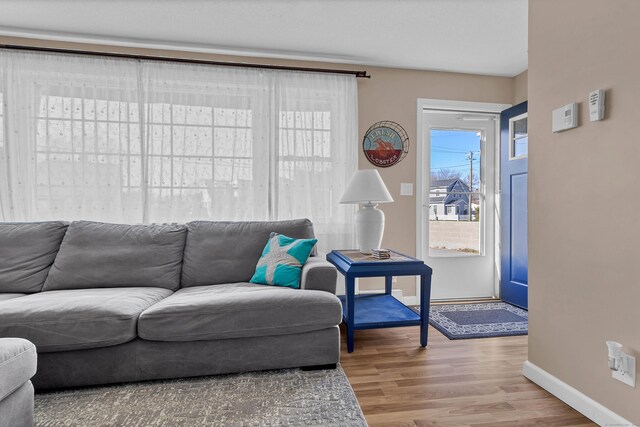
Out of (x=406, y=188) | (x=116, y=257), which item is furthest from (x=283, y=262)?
(x=406, y=188)

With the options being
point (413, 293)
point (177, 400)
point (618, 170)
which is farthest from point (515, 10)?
point (177, 400)

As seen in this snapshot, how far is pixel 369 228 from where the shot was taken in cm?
269

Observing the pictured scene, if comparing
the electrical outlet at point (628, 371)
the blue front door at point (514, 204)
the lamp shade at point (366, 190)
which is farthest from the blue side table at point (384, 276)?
the blue front door at point (514, 204)

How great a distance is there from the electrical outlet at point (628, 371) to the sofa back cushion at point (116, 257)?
2.47 m

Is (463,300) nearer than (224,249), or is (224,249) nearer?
(224,249)

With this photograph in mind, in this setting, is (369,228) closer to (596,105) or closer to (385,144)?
(385,144)

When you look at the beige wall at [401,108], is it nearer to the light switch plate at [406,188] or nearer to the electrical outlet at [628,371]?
the light switch plate at [406,188]

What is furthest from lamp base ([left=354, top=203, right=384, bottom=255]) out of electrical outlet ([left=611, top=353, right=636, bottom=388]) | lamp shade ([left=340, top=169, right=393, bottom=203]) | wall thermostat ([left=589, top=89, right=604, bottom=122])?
electrical outlet ([left=611, top=353, right=636, bottom=388])

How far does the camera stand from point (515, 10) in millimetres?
2363

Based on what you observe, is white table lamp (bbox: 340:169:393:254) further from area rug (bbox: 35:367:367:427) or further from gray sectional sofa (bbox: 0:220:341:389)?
area rug (bbox: 35:367:367:427)

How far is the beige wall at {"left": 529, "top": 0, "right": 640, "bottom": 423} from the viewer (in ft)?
4.49

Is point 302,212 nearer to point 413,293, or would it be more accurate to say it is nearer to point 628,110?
point 413,293

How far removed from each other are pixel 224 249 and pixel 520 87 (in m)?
3.22

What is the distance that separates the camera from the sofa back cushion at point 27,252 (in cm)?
223
